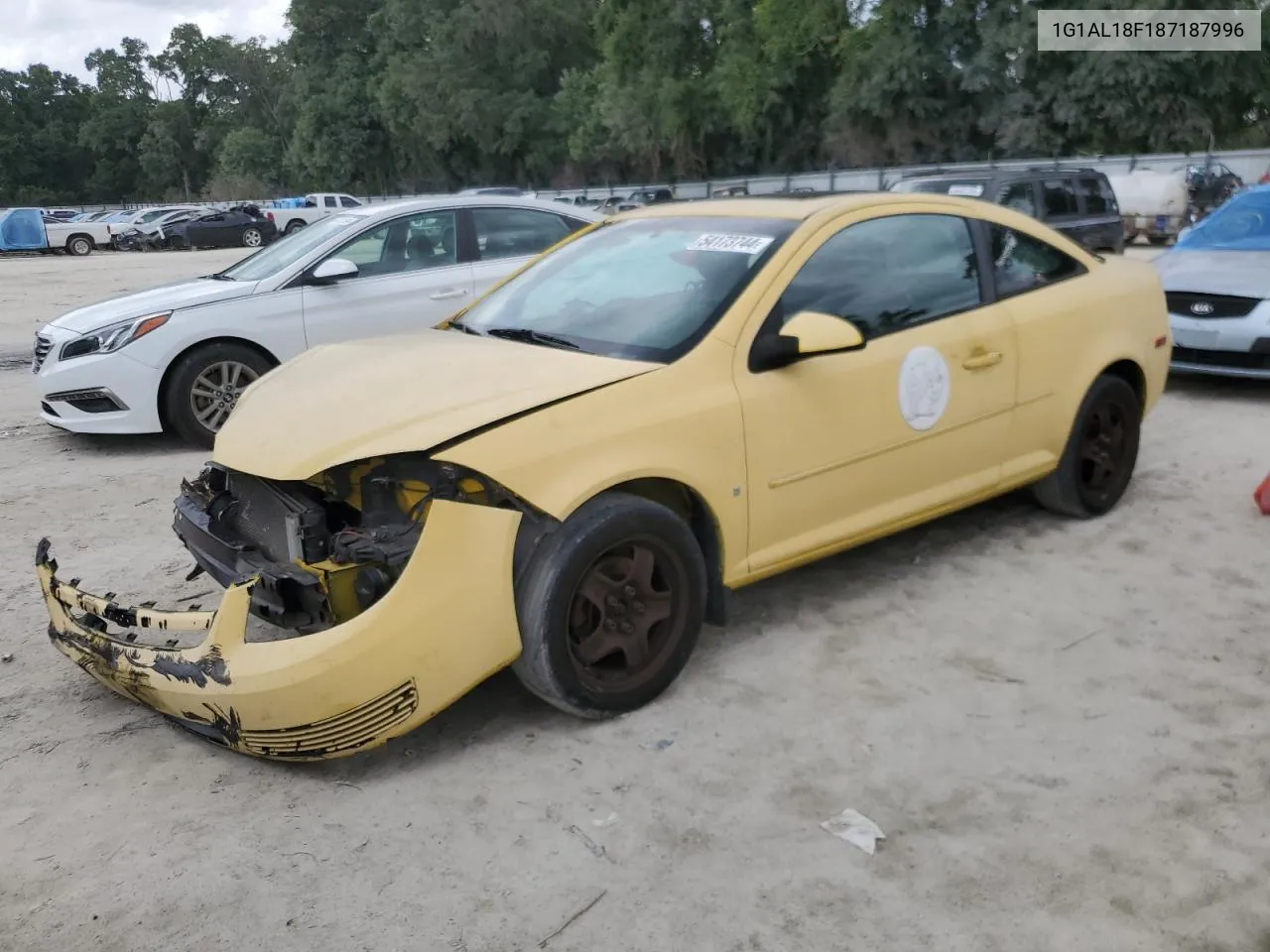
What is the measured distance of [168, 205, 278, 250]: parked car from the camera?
36406 mm

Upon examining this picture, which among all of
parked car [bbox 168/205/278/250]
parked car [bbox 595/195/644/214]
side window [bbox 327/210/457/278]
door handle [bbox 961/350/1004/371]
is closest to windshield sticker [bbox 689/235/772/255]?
door handle [bbox 961/350/1004/371]

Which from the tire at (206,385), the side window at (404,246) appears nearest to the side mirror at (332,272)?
Answer: the side window at (404,246)

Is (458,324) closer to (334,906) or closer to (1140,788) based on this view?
(334,906)

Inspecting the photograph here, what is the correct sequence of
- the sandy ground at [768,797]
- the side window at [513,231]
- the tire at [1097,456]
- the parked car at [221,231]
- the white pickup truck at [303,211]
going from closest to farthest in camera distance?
the sandy ground at [768,797], the tire at [1097,456], the side window at [513,231], the parked car at [221,231], the white pickup truck at [303,211]

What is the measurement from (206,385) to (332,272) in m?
1.12

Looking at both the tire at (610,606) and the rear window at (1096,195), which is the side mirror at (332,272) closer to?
the tire at (610,606)

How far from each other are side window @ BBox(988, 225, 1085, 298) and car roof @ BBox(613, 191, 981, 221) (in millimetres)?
209

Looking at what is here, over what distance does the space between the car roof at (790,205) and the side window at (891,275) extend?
8 cm

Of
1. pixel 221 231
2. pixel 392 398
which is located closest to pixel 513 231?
pixel 392 398

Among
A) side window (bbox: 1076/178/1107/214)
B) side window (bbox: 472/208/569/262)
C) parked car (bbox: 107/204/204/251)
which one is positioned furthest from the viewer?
parked car (bbox: 107/204/204/251)

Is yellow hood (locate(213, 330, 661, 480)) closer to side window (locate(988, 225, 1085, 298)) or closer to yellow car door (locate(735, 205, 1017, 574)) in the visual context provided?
yellow car door (locate(735, 205, 1017, 574))

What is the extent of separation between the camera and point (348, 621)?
2.96 meters

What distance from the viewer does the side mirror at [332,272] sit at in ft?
23.0

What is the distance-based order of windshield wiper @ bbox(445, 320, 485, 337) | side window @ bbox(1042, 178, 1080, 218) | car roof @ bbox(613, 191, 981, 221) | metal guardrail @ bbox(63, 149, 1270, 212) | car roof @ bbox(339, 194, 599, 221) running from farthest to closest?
metal guardrail @ bbox(63, 149, 1270, 212)
side window @ bbox(1042, 178, 1080, 218)
car roof @ bbox(339, 194, 599, 221)
windshield wiper @ bbox(445, 320, 485, 337)
car roof @ bbox(613, 191, 981, 221)
